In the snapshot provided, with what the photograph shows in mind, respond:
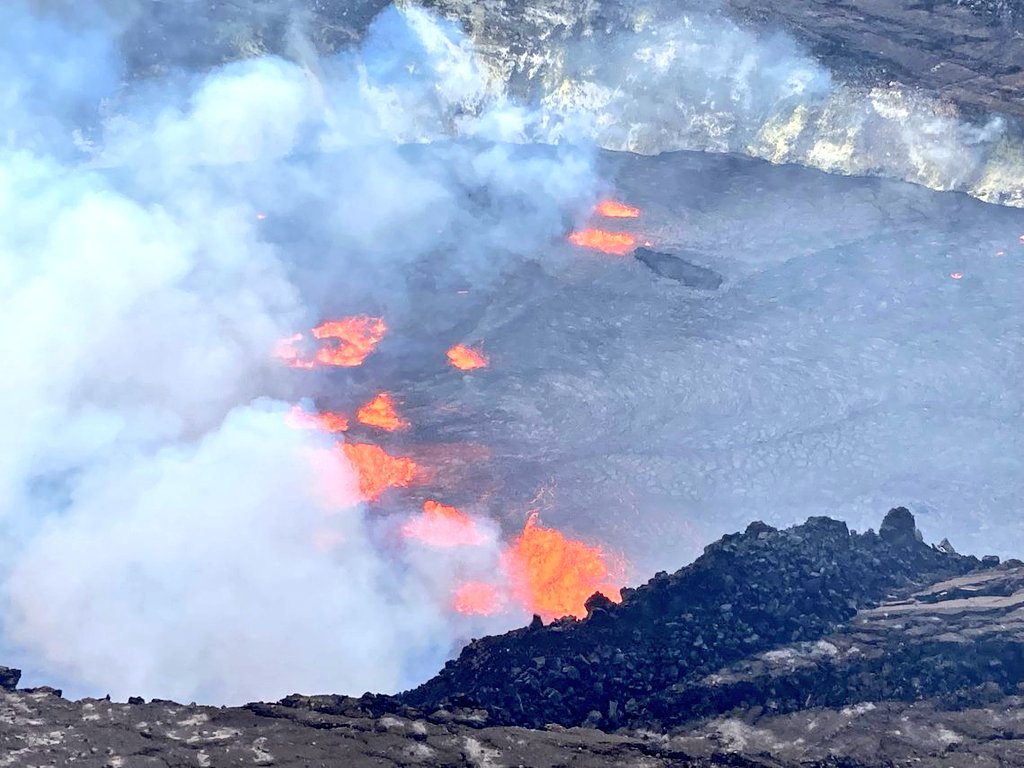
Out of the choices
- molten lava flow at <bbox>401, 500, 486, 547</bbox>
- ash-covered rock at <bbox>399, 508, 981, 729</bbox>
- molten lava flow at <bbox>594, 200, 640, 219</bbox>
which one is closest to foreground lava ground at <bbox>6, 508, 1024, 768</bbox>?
ash-covered rock at <bbox>399, 508, 981, 729</bbox>

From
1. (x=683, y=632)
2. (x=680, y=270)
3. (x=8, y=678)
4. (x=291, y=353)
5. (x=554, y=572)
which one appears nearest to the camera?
(x=8, y=678)

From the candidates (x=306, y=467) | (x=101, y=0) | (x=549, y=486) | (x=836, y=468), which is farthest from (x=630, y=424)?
(x=101, y=0)

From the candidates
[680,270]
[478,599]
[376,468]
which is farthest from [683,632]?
[680,270]

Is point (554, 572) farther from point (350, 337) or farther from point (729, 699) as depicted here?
point (350, 337)

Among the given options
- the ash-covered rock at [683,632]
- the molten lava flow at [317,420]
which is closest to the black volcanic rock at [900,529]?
the ash-covered rock at [683,632]

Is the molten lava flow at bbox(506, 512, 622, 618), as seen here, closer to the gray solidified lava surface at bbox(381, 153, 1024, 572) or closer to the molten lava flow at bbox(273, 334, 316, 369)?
the gray solidified lava surface at bbox(381, 153, 1024, 572)

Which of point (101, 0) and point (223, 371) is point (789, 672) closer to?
point (223, 371)
